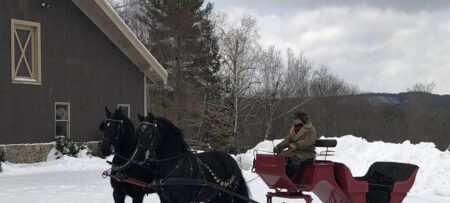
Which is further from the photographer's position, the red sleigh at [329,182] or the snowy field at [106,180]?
the snowy field at [106,180]

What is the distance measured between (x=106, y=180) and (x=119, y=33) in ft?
28.5

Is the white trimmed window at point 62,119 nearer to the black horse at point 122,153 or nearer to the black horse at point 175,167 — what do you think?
the black horse at point 122,153

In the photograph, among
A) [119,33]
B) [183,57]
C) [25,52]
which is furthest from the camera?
[183,57]

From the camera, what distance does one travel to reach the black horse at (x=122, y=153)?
8.59 m

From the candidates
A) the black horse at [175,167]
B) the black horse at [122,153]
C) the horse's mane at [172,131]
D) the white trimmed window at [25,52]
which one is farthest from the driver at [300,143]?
the white trimmed window at [25,52]

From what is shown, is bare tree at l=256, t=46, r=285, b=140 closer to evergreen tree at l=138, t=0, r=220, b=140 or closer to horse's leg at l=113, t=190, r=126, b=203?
evergreen tree at l=138, t=0, r=220, b=140

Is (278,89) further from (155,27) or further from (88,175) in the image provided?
(88,175)

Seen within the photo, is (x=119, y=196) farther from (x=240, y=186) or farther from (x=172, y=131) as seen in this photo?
(x=240, y=186)

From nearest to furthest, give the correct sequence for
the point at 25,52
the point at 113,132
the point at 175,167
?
the point at 175,167 < the point at 113,132 < the point at 25,52

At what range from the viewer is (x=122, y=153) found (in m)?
8.84

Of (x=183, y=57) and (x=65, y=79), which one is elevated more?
(x=183, y=57)

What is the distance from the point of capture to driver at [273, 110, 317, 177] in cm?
875

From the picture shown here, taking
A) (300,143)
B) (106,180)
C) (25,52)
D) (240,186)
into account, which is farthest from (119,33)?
(300,143)

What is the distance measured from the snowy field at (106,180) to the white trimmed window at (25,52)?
309 cm
